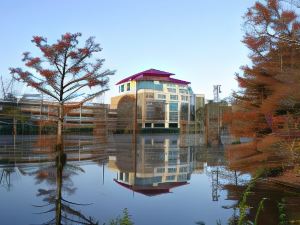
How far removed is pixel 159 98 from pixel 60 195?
76.7 metres

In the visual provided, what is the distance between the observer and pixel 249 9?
62.8 ft

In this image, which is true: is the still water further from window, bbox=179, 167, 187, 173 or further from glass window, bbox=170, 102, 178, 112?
glass window, bbox=170, 102, 178, 112

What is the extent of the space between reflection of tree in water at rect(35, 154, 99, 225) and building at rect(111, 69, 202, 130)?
6379cm

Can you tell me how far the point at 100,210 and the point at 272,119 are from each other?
1076 centimetres

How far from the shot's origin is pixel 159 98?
84875 millimetres

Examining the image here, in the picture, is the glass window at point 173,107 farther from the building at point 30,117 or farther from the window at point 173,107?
the building at point 30,117

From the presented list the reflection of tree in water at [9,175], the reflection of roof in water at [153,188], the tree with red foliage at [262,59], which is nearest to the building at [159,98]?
the tree with red foliage at [262,59]

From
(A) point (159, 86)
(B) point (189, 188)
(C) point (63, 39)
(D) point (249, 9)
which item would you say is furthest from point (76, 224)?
(A) point (159, 86)

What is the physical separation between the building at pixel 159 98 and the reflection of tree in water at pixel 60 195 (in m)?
63.8

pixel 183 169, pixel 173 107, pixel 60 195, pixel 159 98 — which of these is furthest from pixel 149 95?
pixel 60 195

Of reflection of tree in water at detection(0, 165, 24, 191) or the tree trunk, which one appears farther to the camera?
the tree trunk

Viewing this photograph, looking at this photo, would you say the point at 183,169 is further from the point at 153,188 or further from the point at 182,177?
the point at 153,188

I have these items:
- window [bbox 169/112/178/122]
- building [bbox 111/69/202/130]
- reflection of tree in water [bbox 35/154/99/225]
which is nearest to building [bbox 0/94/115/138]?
reflection of tree in water [bbox 35/154/99/225]

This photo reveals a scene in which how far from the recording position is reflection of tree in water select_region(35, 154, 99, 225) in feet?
21.6
